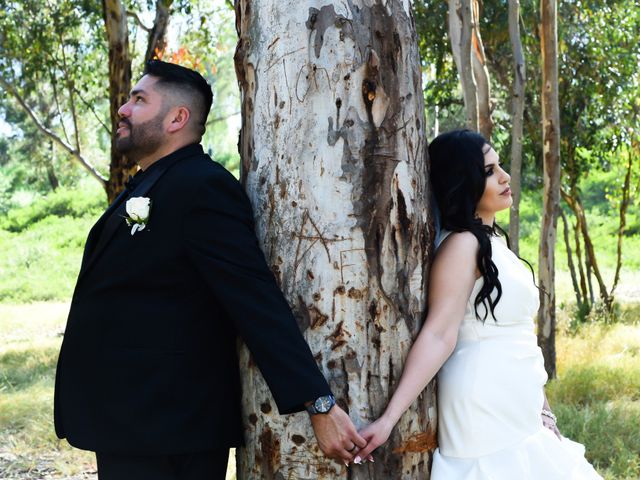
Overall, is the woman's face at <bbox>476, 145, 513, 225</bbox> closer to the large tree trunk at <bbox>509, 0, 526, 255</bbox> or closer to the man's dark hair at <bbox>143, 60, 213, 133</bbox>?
the man's dark hair at <bbox>143, 60, 213, 133</bbox>

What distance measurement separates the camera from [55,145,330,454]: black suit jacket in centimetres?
240

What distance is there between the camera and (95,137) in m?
32.0

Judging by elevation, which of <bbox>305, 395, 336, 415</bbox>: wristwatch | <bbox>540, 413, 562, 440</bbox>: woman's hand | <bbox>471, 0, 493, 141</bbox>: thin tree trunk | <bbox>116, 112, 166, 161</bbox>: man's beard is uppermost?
<bbox>471, 0, 493, 141</bbox>: thin tree trunk

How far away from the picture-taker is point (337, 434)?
94.2 inches

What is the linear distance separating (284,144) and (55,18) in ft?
35.7

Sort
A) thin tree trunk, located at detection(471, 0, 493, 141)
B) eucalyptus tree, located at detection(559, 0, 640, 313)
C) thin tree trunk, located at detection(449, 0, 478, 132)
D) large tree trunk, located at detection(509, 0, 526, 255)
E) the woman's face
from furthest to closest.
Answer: eucalyptus tree, located at detection(559, 0, 640, 313) < large tree trunk, located at detection(509, 0, 526, 255) < thin tree trunk, located at detection(471, 0, 493, 141) < thin tree trunk, located at detection(449, 0, 478, 132) < the woman's face

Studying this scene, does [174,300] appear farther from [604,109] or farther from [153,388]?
[604,109]

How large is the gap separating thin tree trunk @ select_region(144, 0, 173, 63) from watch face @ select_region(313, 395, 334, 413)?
8.73 meters

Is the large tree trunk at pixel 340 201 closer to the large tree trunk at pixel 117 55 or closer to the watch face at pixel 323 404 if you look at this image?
the watch face at pixel 323 404

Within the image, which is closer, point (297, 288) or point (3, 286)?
point (297, 288)

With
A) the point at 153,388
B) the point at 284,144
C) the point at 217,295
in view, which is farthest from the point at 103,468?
the point at 284,144

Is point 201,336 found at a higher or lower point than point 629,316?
higher

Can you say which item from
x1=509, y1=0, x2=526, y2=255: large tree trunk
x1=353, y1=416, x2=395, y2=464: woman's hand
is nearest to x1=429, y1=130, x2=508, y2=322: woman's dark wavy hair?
x1=353, y1=416, x2=395, y2=464: woman's hand

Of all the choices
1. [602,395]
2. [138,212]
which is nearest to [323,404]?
[138,212]
